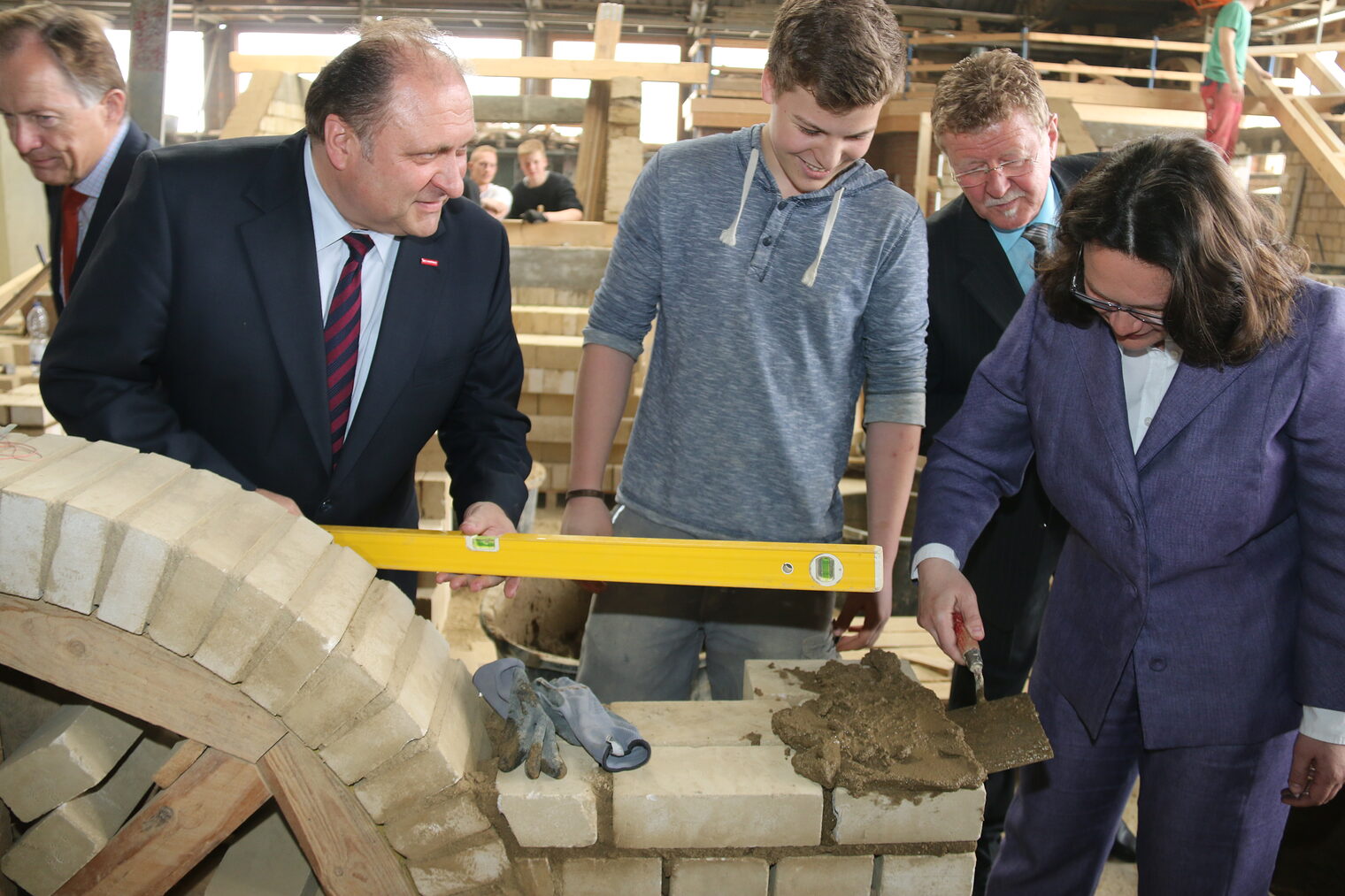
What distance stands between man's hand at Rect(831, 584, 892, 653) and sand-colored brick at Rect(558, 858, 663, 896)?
829 millimetres

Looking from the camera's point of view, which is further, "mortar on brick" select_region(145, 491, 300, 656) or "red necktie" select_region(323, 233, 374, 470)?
"red necktie" select_region(323, 233, 374, 470)

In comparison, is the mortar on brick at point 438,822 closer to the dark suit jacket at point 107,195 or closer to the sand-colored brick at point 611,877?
the sand-colored brick at point 611,877

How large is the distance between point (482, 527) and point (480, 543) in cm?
7

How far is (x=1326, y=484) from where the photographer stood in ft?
5.95

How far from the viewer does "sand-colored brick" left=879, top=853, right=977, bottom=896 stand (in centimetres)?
195

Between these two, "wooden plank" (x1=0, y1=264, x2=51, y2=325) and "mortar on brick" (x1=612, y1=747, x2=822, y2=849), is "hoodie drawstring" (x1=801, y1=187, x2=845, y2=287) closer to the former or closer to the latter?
"mortar on brick" (x1=612, y1=747, x2=822, y2=849)

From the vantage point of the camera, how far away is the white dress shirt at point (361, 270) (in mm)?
2139

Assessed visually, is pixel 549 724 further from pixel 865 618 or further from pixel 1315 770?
pixel 1315 770

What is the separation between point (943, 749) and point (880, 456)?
76cm

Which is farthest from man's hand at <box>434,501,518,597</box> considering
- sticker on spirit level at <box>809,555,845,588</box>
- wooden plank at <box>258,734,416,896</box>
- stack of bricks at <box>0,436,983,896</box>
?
sticker on spirit level at <box>809,555,845,588</box>

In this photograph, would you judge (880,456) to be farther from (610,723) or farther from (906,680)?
(610,723)

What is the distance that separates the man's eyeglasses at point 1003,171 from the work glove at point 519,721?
5.50 ft

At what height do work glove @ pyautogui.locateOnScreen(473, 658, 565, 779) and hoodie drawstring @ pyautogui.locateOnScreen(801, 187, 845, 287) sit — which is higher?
hoodie drawstring @ pyautogui.locateOnScreen(801, 187, 845, 287)

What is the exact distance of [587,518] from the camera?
2451mm
